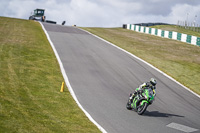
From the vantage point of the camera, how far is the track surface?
11883 millimetres

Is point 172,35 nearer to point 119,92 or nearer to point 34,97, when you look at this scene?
point 119,92

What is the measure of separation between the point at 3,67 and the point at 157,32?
37.0 meters

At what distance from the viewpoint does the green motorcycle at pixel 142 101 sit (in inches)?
506

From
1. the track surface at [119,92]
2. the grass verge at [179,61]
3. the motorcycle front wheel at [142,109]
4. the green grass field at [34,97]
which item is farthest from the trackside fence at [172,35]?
the motorcycle front wheel at [142,109]

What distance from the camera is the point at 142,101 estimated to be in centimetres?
1297

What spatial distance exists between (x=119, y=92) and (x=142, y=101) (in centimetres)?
376

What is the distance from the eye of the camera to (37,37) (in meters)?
31.4

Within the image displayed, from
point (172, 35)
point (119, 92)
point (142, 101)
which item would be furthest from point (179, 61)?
point (172, 35)

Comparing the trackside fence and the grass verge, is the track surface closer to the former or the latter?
the grass verge

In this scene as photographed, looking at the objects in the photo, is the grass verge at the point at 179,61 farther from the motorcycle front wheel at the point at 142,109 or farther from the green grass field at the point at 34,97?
the green grass field at the point at 34,97

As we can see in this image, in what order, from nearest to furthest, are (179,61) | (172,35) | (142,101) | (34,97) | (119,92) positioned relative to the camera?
(142,101)
(34,97)
(119,92)
(179,61)
(172,35)

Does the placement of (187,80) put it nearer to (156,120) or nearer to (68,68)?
(68,68)

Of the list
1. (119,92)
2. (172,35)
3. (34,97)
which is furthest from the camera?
(172,35)

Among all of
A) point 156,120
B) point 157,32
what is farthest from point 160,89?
point 157,32
